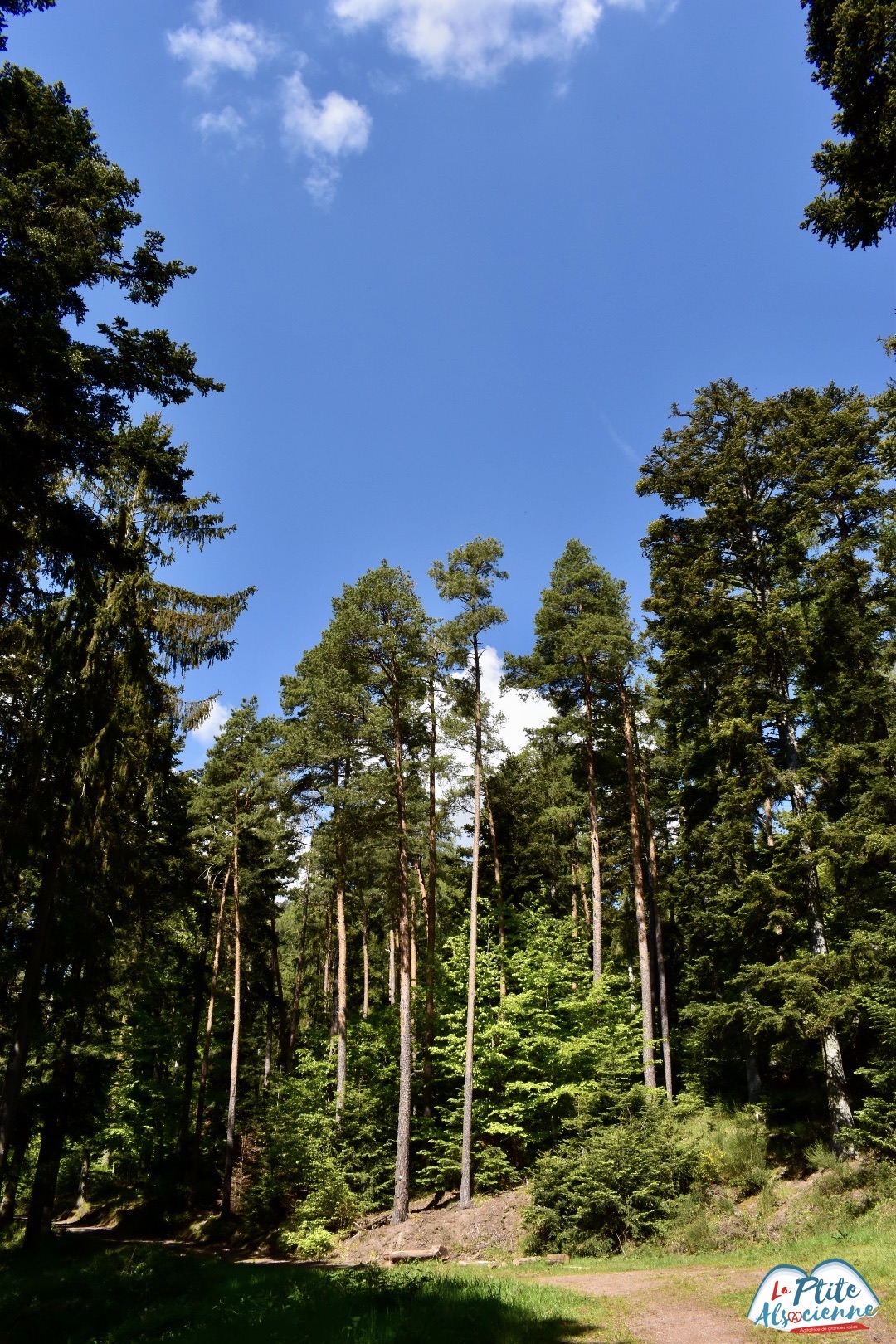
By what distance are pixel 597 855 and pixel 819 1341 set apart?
49.7ft

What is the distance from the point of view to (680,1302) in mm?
9555

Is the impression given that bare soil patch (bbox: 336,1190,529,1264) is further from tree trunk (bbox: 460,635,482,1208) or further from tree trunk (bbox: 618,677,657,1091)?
tree trunk (bbox: 618,677,657,1091)

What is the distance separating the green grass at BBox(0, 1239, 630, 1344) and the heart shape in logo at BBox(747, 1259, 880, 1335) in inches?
69.1

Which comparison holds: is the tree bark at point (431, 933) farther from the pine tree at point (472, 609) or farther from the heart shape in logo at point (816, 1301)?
the heart shape in logo at point (816, 1301)

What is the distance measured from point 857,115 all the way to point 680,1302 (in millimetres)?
15153

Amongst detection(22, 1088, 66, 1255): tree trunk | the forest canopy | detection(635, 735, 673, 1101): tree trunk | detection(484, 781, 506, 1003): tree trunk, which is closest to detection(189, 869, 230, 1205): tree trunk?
the forest canopy

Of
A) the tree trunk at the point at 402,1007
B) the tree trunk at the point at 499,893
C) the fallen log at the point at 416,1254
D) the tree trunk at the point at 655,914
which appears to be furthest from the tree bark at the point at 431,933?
the tree trunk at the point at 655,914

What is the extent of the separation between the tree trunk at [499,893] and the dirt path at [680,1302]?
1077 centimetres

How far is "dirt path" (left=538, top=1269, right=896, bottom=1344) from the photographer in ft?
25.6

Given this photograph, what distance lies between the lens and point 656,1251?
13422 millimetres

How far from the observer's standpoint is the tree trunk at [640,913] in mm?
19641

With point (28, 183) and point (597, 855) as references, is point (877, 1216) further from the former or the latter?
point (28, 183)

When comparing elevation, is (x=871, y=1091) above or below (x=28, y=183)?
below

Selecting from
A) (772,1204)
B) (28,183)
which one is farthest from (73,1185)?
(28,183)
